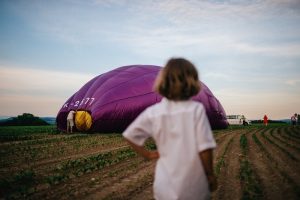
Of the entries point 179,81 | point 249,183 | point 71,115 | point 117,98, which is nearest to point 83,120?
point 71,115

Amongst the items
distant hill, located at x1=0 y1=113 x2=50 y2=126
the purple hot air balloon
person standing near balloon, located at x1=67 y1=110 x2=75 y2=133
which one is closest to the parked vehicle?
distant hill, located at x1=0 y1=113 x2=50 y2=126

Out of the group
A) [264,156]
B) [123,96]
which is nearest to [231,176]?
[264,156]

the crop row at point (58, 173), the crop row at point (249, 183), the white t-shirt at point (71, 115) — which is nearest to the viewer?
the crop row at point (249, 183)

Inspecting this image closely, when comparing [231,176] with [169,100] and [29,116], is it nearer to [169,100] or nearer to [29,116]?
[169,100]

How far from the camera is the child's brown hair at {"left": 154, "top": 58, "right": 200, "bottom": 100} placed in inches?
93.0

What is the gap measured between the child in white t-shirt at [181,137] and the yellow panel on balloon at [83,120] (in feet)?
57.5

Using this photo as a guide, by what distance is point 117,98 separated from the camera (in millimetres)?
19609

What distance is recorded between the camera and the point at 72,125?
21.2 metres

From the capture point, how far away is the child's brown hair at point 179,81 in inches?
93.0

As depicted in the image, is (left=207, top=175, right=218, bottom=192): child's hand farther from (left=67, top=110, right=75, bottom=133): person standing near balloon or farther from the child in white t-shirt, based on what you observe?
(left=67, top=110, right=75, bottom=133): person standing near balloon

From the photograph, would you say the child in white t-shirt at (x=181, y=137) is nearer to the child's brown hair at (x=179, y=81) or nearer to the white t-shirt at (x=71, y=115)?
the child's brown hair at (x=179, y=81)

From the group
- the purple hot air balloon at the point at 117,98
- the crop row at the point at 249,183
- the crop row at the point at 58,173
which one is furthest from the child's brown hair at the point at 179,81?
the purple hot air balloon at the point at 117,98

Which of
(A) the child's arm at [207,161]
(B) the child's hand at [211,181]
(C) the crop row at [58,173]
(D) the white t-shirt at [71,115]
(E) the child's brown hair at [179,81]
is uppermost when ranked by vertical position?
(D) the white t-shirt at [71,115]

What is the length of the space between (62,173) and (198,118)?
5950 mm
